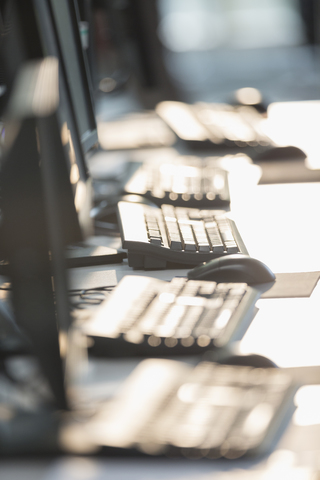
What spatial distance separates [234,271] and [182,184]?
21.9 inches

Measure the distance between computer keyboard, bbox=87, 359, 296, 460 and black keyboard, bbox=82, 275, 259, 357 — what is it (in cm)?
7

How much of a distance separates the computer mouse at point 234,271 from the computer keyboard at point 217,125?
3.10 feet

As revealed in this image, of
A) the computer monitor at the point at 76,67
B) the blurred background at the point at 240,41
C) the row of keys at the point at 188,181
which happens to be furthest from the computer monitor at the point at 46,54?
the blurred background at the point at 240,41

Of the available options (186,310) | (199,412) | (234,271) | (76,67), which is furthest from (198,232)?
(199,412)

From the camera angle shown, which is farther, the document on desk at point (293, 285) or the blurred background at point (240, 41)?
the blurred background at point (240, 41)

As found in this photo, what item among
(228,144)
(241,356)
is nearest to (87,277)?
(241,356)

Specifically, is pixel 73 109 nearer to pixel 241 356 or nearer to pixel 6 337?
pixel 6 337

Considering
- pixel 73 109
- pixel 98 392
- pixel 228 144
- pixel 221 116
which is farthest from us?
pixel 221 116

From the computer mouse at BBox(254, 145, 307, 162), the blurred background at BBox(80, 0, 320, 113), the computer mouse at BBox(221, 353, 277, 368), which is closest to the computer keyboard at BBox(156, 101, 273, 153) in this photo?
the computer mouse at BBox(254, 145, 307, 162)

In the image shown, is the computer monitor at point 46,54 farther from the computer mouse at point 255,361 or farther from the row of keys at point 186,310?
the computer mouse at point 255,361

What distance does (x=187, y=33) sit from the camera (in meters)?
9.70

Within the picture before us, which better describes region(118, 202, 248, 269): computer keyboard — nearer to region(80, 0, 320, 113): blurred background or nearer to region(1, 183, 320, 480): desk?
region(1, 183, 320, 480): desk

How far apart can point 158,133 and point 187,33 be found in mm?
7955

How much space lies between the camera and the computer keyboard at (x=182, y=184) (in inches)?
54.6
